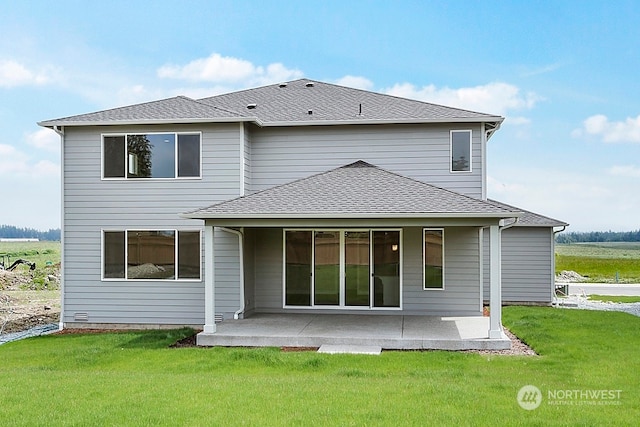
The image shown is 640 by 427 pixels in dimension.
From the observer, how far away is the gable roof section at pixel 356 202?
1109 centimetres

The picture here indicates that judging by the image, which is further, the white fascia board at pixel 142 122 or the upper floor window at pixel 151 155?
the upper floor window at pixel 151 155

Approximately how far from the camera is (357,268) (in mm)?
13875

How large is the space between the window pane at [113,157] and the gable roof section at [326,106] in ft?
10.4

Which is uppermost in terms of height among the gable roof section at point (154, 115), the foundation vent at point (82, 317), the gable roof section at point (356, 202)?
the gable roof section at point (154, 115)

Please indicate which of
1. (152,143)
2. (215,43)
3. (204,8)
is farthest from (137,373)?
(215,43)

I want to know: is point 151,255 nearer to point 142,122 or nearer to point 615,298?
point 142,122

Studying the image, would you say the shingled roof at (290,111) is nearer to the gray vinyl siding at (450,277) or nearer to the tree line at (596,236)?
the gray vinyl siding at (450,277)

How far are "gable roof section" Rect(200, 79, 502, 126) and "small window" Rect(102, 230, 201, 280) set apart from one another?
3320 millimetres

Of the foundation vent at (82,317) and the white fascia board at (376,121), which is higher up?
the white fascia board at (376,121)

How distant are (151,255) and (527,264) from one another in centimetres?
1078

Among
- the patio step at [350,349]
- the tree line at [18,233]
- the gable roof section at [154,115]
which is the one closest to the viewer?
the patio step at [350,349]

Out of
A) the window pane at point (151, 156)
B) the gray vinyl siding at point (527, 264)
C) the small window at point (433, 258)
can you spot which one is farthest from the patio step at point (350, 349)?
the gray vinyl siding at point (527, 264)

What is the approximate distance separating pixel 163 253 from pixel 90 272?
1.80 m

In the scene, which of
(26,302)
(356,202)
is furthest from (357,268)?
(26,302)
